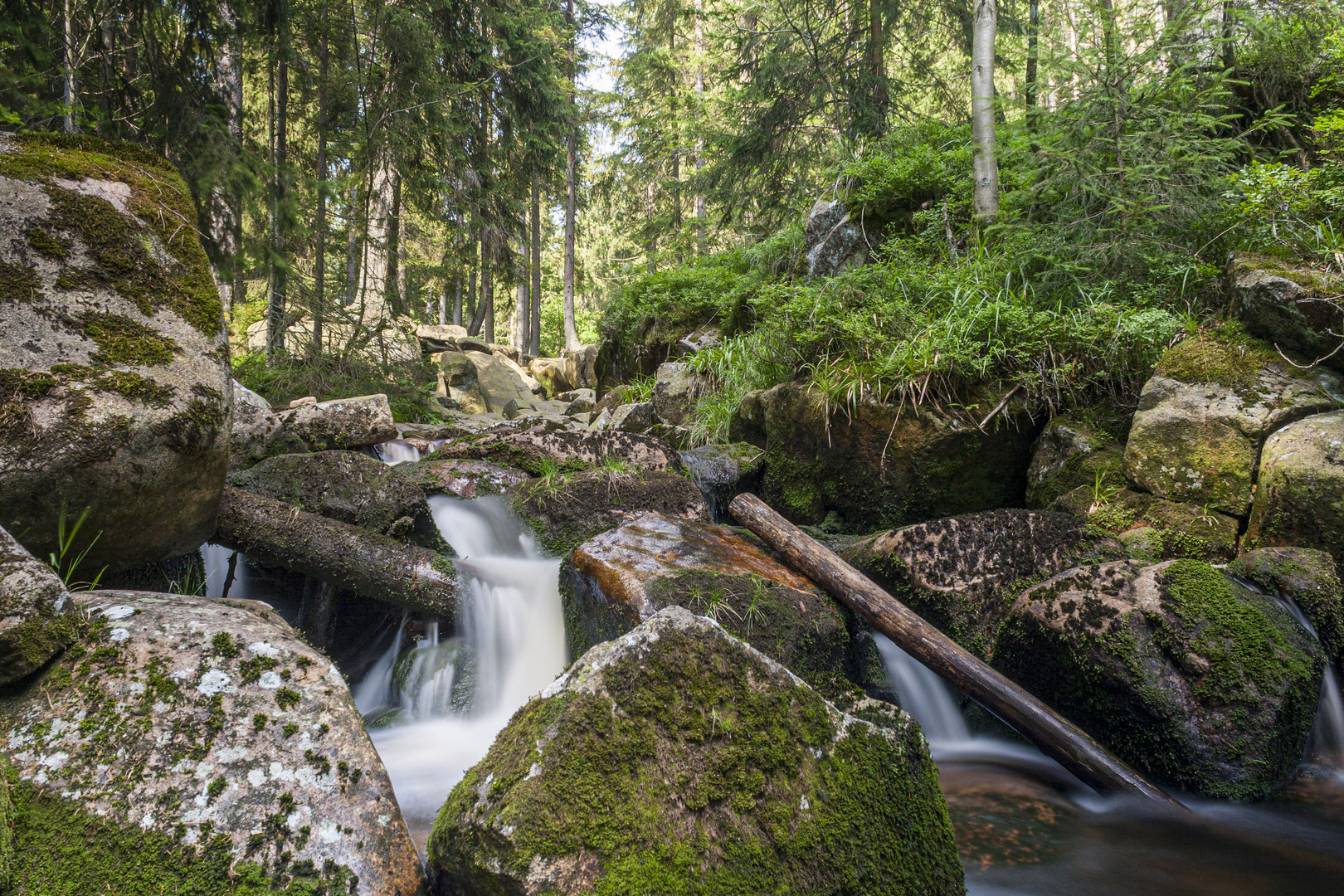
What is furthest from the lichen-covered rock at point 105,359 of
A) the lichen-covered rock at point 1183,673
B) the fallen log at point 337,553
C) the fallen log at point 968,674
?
the lichen-covered rock at point 1183,673

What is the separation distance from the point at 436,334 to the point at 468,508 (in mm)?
16828

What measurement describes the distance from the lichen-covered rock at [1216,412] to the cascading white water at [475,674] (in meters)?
4.52

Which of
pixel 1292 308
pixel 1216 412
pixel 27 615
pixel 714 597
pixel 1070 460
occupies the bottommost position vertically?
pixel 714 597

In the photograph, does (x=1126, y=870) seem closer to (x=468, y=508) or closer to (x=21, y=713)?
(x=21, y=713)

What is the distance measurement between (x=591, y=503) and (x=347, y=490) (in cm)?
198

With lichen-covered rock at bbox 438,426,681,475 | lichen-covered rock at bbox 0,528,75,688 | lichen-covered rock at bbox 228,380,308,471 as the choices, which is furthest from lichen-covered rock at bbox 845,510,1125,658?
lichen-covered rock at bbox 228,380,308,471

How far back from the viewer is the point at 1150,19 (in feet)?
21.0

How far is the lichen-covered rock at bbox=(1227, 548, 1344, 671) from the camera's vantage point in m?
3.82

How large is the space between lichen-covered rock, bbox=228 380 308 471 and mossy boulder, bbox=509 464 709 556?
2.25 m

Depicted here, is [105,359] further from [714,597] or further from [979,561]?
[979,561]

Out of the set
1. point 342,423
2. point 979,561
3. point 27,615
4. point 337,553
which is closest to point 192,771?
point 27,615

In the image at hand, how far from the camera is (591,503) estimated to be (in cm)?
610

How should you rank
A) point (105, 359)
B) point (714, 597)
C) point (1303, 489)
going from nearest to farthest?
point (105, 359), point (714, 597), point (1303, 489)

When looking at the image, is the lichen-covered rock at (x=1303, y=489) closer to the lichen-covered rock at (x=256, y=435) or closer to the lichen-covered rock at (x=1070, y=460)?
the lichen-covered rock at (x=1070, y=460)
